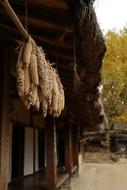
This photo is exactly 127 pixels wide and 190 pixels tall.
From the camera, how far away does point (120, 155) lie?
23.5 m

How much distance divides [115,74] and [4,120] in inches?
891

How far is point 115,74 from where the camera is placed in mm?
25188

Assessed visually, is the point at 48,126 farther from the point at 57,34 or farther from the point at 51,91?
the point at 51,91

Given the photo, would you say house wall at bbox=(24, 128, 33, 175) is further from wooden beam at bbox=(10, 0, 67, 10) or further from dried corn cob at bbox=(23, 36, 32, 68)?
dried corn cob at bbox=(23, 36, 32, 68)

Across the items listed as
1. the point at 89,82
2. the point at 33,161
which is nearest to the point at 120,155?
the point at 33,161

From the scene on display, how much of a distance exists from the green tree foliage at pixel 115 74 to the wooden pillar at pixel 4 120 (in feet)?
69.3

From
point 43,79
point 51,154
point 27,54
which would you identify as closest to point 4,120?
point 43,79

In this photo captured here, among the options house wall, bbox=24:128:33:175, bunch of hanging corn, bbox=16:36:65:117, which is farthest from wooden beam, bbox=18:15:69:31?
house wall, bbox=24:128:33:175

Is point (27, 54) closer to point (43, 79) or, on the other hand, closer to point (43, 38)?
point (43, 79)

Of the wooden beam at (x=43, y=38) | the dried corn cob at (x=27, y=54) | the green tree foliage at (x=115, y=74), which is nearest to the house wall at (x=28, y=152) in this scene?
the wooden beam at (x=43, y=38)

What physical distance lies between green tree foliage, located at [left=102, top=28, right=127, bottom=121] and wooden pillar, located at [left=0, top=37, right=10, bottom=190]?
2113 centimetres

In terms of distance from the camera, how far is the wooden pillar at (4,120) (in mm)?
3033

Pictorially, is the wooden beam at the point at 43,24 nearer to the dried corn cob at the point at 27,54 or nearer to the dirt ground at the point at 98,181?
the dried corn cob at the point at 27,54

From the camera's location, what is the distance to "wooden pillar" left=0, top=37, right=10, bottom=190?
303 centimetres
